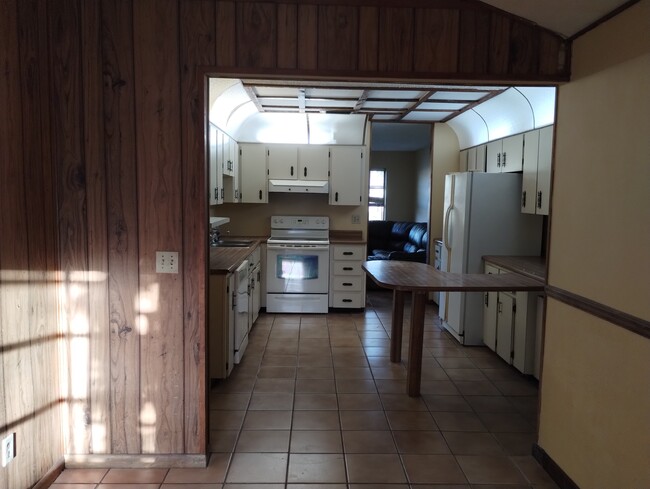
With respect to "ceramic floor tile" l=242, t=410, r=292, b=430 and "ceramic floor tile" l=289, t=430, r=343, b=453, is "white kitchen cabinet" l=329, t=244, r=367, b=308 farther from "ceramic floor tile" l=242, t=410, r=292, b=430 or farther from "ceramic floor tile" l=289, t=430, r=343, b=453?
"ceramic floor tile" l=289, t=430, r=343, b=453

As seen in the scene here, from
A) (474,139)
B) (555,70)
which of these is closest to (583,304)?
(555,70)

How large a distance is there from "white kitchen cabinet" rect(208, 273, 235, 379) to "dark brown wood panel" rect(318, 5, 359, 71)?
1.84 metres

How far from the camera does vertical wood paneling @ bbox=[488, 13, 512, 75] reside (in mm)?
2426

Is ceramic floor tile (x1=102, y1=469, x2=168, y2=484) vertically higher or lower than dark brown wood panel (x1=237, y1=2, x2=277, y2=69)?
lower

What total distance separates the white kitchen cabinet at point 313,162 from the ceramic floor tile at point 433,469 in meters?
4.14

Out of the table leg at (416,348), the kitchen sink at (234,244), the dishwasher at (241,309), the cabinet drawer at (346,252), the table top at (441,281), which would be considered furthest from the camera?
the cabinet drawer at (346,252)

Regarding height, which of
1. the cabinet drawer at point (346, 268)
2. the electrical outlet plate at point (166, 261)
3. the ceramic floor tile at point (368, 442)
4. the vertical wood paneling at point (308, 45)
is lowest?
the ceramic floor tile at point (368, 442)

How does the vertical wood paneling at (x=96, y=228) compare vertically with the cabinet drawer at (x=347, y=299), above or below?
above

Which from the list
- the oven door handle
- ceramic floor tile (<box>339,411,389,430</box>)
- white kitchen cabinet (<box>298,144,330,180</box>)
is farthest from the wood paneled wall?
white kitchen cabinet (<box>298,144,330,180</box>)

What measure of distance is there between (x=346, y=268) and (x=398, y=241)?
113 inches

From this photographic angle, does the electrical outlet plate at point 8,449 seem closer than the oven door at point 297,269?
Yes

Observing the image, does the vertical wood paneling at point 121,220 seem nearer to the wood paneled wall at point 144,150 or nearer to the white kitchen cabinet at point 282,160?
the wood paneled wall at point 144,150

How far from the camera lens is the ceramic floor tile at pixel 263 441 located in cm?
281

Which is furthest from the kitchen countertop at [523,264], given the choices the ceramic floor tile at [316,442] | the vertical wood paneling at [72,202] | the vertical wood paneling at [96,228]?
the vertical wood paneling at [72,202]
